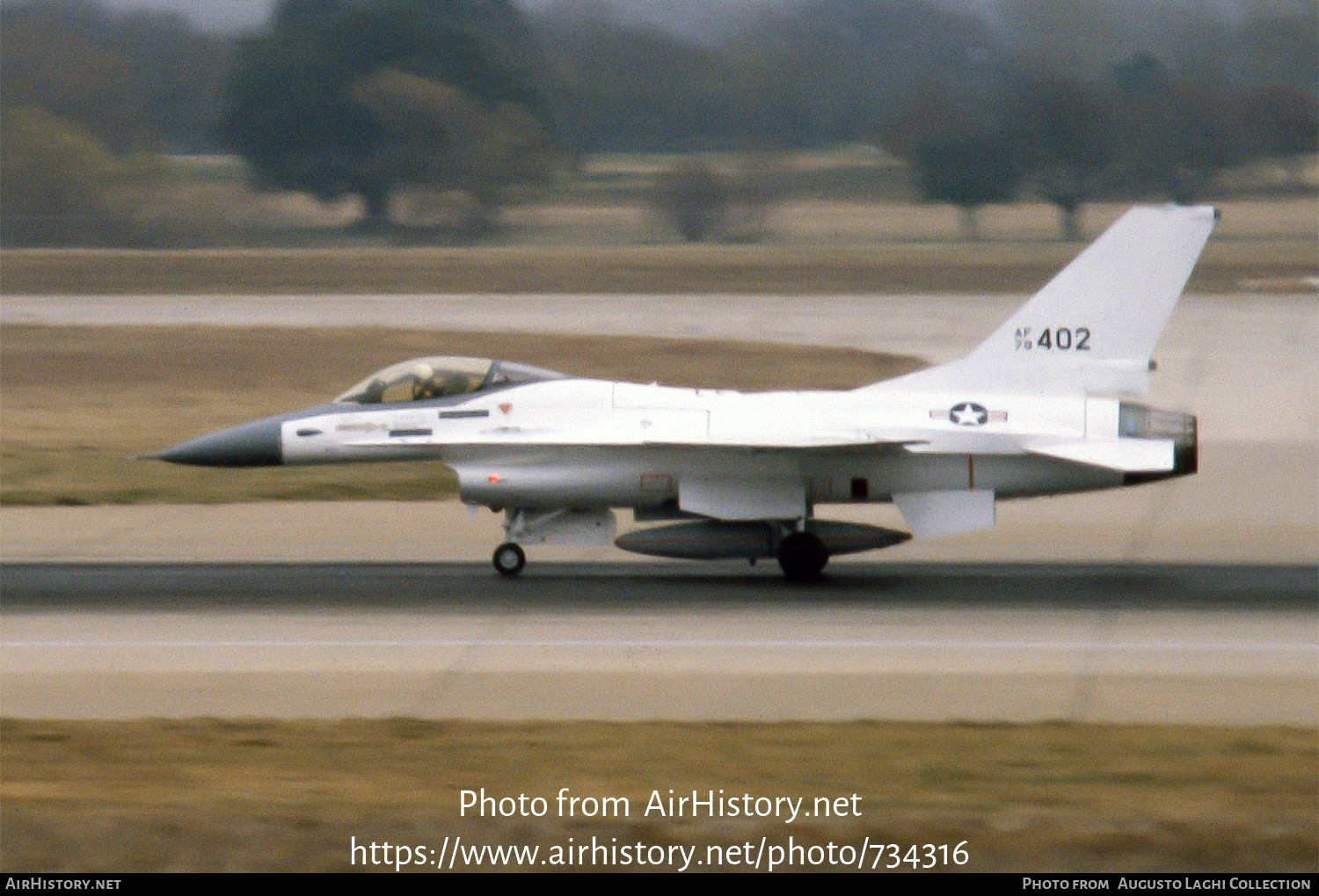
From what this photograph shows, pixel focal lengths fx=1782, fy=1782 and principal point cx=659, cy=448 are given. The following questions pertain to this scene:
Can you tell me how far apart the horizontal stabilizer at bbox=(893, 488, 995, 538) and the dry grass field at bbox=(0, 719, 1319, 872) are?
18.3ft

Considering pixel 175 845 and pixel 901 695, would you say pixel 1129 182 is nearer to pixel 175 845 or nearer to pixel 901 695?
pixel 901 695

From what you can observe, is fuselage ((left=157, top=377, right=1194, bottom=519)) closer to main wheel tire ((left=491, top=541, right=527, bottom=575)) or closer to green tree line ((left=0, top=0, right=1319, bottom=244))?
main wheel tire ((left=491, top=541, right=527, bottom=575))

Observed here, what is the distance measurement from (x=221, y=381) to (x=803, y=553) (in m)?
20.6

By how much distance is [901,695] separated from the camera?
1227 cm

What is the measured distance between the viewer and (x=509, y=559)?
17344mm

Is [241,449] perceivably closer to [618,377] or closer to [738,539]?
[738,539]

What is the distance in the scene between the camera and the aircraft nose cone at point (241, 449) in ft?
57.1

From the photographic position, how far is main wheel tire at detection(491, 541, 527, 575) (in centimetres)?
1733

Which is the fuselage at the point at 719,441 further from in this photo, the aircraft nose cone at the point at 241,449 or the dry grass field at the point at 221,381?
the dry grass field at the point at 221,381

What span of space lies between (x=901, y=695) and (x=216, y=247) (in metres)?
55.3

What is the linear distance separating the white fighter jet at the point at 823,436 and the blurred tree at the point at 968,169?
41258mm

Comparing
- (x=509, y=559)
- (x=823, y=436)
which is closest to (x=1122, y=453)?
(x=823, y=436)

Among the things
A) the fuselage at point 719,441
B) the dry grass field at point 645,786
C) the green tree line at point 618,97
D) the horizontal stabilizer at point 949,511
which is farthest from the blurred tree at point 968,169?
the dry grass field at point 645,786

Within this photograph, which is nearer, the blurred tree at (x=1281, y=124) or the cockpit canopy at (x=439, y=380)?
the cockpit canopy at (x=439, y=380)
